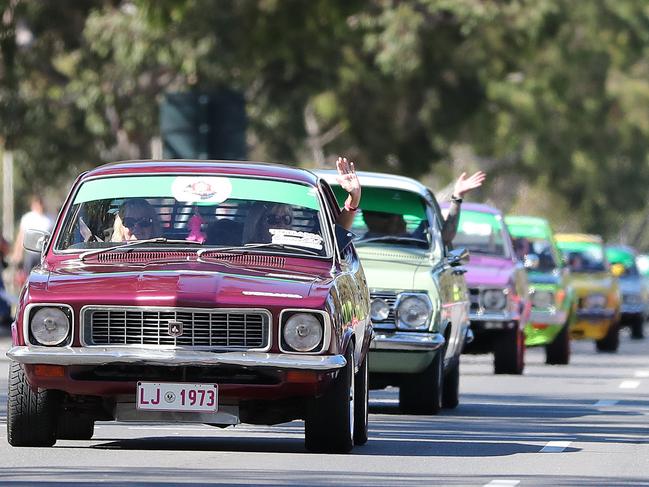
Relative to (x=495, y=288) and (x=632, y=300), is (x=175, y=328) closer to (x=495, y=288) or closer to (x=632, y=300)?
(x=495, y=288)

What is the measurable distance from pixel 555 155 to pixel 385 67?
62.8ft

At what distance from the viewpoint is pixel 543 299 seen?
26.8m

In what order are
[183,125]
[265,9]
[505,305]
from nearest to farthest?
[505,305] → [183,125] → [265,9]

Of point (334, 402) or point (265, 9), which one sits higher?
point (265, 9)

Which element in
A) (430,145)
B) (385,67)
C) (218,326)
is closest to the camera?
(218,326)

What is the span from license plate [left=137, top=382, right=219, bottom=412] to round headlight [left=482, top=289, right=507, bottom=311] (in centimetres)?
1128

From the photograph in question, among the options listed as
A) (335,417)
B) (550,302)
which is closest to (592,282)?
(550,302)

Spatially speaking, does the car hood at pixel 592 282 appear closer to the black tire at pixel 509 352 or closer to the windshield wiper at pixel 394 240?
the black tire at pixel 509 352

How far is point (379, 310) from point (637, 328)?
24224 mm

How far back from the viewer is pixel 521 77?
5781 cm

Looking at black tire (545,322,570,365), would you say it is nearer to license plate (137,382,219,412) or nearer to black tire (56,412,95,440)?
black tire (56,412,95,440)

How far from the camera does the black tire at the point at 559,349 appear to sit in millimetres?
27172

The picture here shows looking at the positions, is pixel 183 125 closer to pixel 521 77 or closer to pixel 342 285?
pixel 342 285

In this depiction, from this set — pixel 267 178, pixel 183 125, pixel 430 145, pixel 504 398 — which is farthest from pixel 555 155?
pixel 267 178
